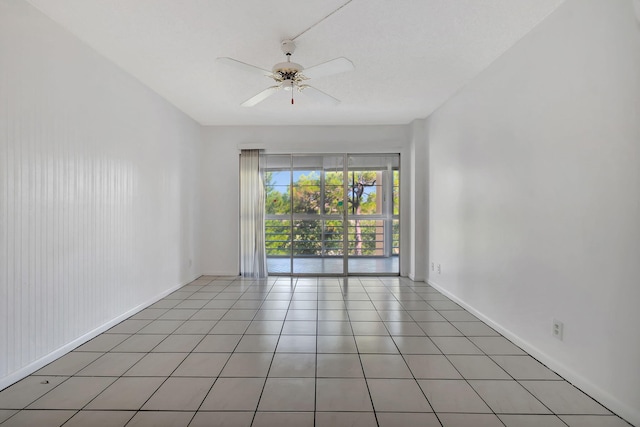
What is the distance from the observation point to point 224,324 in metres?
3.02

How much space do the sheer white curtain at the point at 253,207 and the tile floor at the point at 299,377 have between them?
178cm

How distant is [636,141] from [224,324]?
130 inches

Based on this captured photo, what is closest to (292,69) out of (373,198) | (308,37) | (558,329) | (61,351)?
(308,37)

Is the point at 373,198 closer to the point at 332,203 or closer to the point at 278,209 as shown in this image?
the point at 332,203

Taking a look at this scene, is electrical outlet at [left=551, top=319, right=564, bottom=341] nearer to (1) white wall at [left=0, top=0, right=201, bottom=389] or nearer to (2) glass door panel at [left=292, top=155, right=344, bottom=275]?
(2) glass door panel at [left=292, top=155, right=344, bottom=275]

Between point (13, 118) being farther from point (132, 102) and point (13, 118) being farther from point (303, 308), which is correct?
point (303, 308)

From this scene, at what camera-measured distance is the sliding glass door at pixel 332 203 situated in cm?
518

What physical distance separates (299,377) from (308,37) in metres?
2.57

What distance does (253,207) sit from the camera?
511cm

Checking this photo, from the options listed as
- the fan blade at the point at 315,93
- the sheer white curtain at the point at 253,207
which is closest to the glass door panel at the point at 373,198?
the sheer white curtain at the point at 253,207

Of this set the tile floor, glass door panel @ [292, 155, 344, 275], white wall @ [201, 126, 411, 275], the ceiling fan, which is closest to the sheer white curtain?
white wall @ [201, 126, 411, 275]

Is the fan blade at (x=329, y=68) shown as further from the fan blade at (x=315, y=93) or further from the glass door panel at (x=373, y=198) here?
the glass door panel at (x=373, y=198)

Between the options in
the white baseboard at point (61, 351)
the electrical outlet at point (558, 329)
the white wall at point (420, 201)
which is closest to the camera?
the white baseboard at point (61, 351)

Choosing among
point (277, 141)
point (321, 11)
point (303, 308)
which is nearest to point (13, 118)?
point (321, 11)
